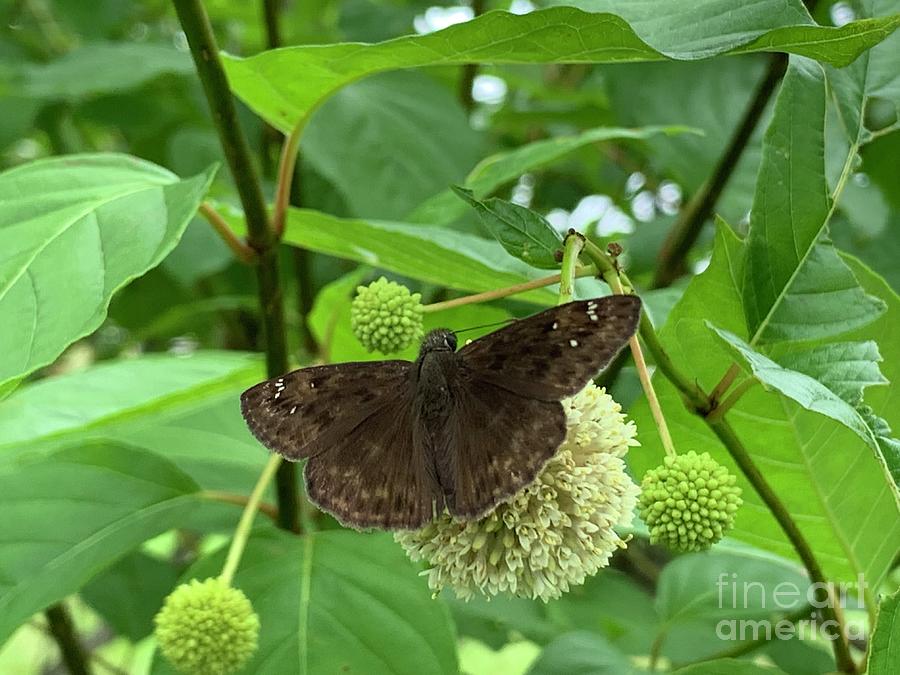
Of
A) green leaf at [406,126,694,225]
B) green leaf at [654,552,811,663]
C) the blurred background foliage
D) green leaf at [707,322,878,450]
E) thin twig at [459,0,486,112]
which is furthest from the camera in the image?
thin twig at [459,0,486,112]

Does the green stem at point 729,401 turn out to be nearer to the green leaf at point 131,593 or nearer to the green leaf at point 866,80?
the green leaf at point 866,80

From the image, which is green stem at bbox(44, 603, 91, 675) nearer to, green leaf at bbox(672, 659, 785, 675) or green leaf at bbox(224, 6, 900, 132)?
green leaf at bbox(224, 6, 900, 132)

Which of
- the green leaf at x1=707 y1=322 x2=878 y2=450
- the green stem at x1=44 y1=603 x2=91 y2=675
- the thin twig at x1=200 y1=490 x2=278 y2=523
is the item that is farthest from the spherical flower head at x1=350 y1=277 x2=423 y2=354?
the green stem at x1=44 y1=603 x2=91 y2=675

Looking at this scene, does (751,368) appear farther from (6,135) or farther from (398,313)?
(6,135)

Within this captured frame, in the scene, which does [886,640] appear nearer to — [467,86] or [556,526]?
[556,526]

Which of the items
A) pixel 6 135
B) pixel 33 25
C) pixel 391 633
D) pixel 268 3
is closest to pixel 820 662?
pixel 391 633
